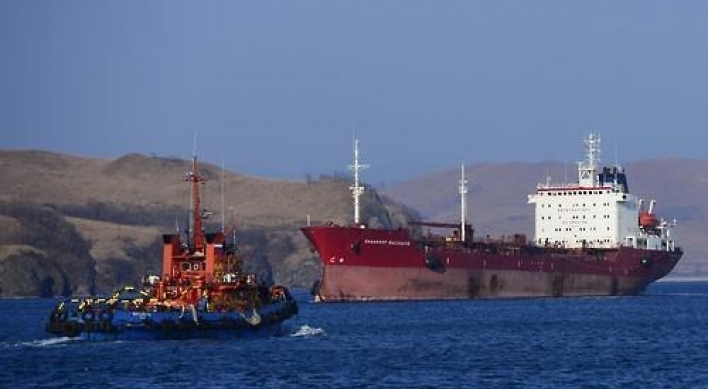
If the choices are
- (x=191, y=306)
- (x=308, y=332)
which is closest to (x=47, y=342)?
(x=191, y=306)

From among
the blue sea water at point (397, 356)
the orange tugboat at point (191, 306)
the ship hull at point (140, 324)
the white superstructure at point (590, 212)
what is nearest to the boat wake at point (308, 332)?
the blue sea water at point (397, 356)

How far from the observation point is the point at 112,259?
601 ft

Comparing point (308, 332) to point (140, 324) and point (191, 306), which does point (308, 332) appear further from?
point (140, 324)

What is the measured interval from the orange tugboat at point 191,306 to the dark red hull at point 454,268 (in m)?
34.0

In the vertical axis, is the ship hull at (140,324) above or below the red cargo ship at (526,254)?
below

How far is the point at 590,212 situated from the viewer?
134 meters

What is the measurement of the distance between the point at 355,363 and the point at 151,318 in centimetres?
1121

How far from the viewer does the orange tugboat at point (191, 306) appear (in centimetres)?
7150

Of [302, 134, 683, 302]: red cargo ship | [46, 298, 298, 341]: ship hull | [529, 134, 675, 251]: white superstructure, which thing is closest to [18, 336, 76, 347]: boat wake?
[46, 298, 298, 341]: ship hull

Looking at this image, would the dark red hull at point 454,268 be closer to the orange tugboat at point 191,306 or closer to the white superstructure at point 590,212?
the white superstructure at point 590,212

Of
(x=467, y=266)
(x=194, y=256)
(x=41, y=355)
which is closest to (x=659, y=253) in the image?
(x=467, y=266)

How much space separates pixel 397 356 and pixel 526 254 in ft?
190

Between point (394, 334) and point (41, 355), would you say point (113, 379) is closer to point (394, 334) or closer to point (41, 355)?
point (41, 355)

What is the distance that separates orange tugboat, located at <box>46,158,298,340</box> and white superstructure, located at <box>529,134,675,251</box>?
59.7 meters
